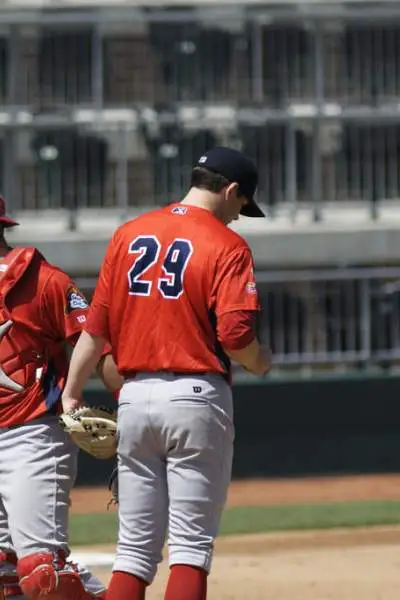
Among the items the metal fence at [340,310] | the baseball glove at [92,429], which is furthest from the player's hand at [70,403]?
the metal fence at [340,310]

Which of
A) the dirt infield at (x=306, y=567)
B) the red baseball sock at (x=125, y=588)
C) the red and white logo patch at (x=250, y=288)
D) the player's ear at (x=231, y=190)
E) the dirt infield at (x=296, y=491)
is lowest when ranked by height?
the dirt infield at (x=296, y=491)

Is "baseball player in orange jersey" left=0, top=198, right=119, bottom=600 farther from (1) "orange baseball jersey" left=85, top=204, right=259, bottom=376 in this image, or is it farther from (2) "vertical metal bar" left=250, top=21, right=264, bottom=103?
(2) "vertical metal bar" left=250, top=21, right=264, bottom=103

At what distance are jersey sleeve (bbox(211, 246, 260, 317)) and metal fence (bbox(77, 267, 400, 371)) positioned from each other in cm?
973

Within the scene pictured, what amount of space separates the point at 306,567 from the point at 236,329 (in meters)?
4.01

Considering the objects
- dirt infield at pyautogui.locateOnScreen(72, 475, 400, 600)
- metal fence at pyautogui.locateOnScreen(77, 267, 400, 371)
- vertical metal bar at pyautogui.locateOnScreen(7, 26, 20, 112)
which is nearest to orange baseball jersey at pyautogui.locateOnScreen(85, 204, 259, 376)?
dirt infield at pyautogui.locateOnScreen(72, 475, 400, 600)

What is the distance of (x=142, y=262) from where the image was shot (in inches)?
244

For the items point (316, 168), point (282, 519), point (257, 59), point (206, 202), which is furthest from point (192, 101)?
point (206, 202)

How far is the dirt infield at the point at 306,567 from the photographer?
872 cm

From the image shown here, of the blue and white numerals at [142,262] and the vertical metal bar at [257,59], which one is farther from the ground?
the vertical metal bar at [257,59]

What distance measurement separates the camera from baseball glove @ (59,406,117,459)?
21.0ft

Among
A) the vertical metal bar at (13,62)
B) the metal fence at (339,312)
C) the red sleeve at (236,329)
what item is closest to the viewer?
the red sleeve at (236,329)

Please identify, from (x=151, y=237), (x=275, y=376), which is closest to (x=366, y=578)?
(x=151, y=237)

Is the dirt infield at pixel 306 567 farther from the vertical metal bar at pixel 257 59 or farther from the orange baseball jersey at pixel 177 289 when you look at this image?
the vertical metal bar at pixel 257 59

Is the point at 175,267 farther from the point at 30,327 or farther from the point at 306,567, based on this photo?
the point at 306,567
